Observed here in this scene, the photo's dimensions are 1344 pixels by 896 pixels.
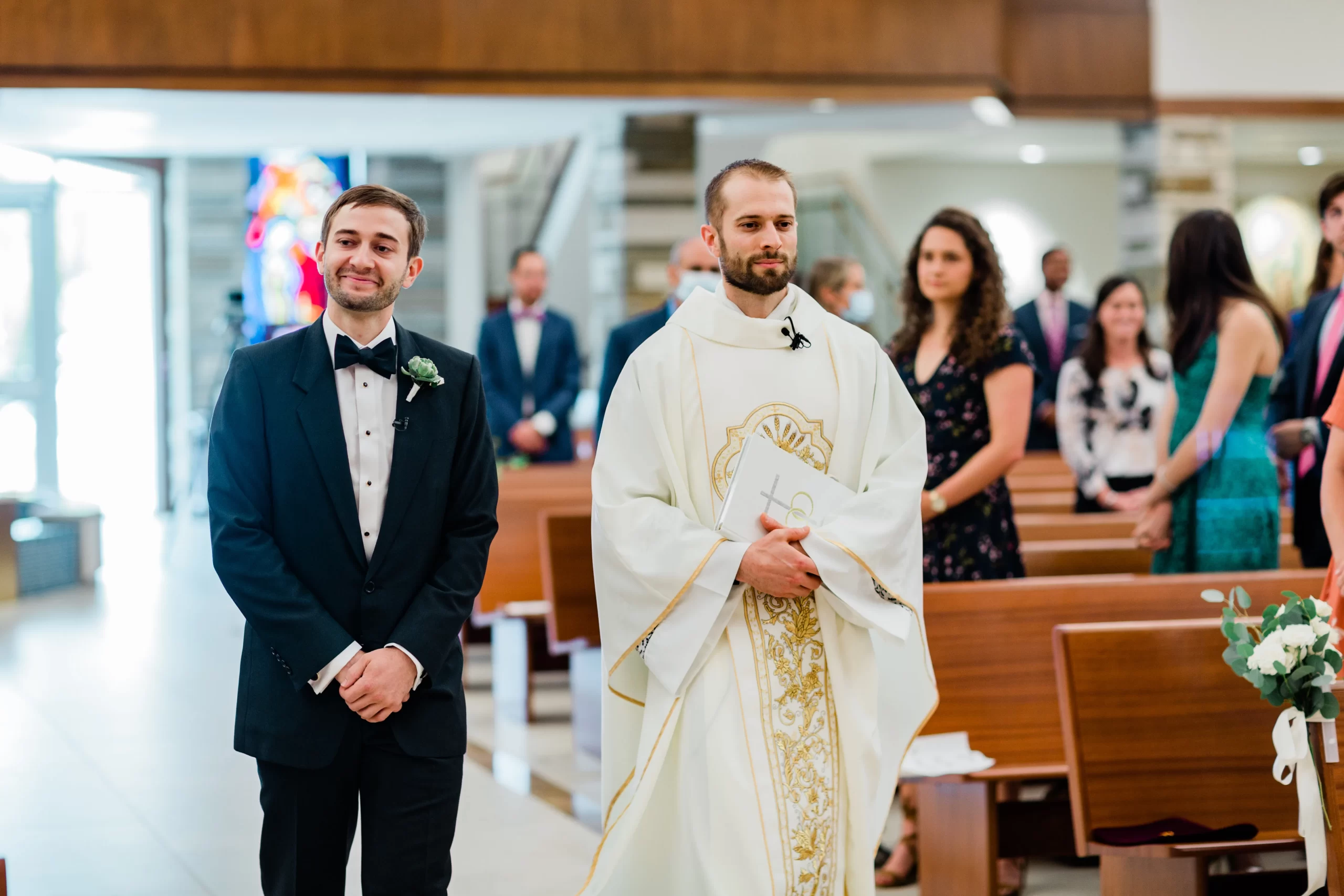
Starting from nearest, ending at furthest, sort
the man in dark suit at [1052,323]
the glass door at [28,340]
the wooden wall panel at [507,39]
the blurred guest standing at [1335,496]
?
the blurred guest standing at [1335,496] → the wooden wall panel at [507,39] → the man in dark suit at [1052,323] → the glass door at [28,340]

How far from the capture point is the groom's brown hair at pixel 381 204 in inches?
98.3

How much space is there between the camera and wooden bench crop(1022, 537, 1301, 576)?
4508 mm

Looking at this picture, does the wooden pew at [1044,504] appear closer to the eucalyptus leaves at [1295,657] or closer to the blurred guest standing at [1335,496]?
the blurred guest standing at [1335,496]

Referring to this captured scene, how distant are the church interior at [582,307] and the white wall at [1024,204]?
44 mm

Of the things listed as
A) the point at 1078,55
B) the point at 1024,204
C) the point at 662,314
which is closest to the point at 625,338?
the point at 662,314

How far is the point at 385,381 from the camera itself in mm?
2541

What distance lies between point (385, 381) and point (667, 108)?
6832 millimetres

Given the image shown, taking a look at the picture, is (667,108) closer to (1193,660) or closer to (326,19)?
(326,19)

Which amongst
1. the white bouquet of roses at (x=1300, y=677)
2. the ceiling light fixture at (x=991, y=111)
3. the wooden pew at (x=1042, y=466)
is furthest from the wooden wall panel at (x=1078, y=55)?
the white bouquet of roses at (x=1300, y=677)

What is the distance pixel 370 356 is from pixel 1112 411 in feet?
12.3

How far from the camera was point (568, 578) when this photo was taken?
536 cm

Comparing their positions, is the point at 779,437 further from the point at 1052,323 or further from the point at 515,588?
the point at 1052,323

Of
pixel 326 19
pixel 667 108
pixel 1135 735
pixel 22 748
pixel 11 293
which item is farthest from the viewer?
pixel 11 293

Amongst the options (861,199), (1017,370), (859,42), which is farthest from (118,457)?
(1017,370)
